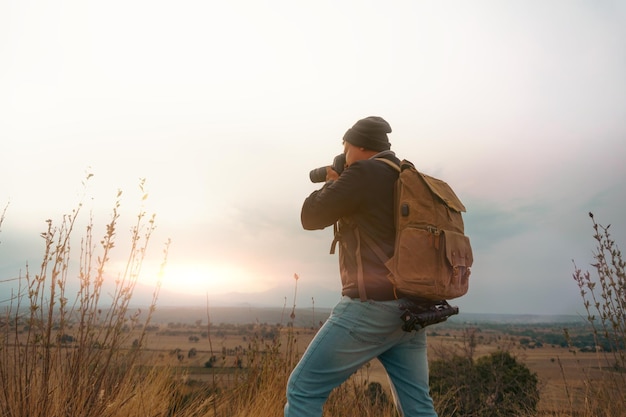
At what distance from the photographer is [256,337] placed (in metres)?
4.36

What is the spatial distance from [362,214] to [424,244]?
0.31m

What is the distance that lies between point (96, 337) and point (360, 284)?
2090 millimetres

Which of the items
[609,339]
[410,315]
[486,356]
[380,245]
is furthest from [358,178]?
[486,356]

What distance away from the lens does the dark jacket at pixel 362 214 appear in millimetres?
1935

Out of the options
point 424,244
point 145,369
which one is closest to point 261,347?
point 145,369

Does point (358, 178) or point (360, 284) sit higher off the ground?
point (358, 178)

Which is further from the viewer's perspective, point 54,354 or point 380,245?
point 54,354

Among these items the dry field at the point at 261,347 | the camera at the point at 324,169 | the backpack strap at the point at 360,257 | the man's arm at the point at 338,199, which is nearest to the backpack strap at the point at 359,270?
the backpack strap at the point at 360,257

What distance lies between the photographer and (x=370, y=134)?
2244 mm

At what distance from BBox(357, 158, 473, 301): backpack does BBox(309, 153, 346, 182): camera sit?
12.3 inches

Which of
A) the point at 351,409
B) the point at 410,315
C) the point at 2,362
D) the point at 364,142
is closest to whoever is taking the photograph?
the point at 410,315

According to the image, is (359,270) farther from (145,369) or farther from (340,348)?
(145,369)

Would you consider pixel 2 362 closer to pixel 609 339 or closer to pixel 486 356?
pixel 609 339

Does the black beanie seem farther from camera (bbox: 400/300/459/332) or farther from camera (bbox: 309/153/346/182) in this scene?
camera (bbox: 400/300/459/332)
